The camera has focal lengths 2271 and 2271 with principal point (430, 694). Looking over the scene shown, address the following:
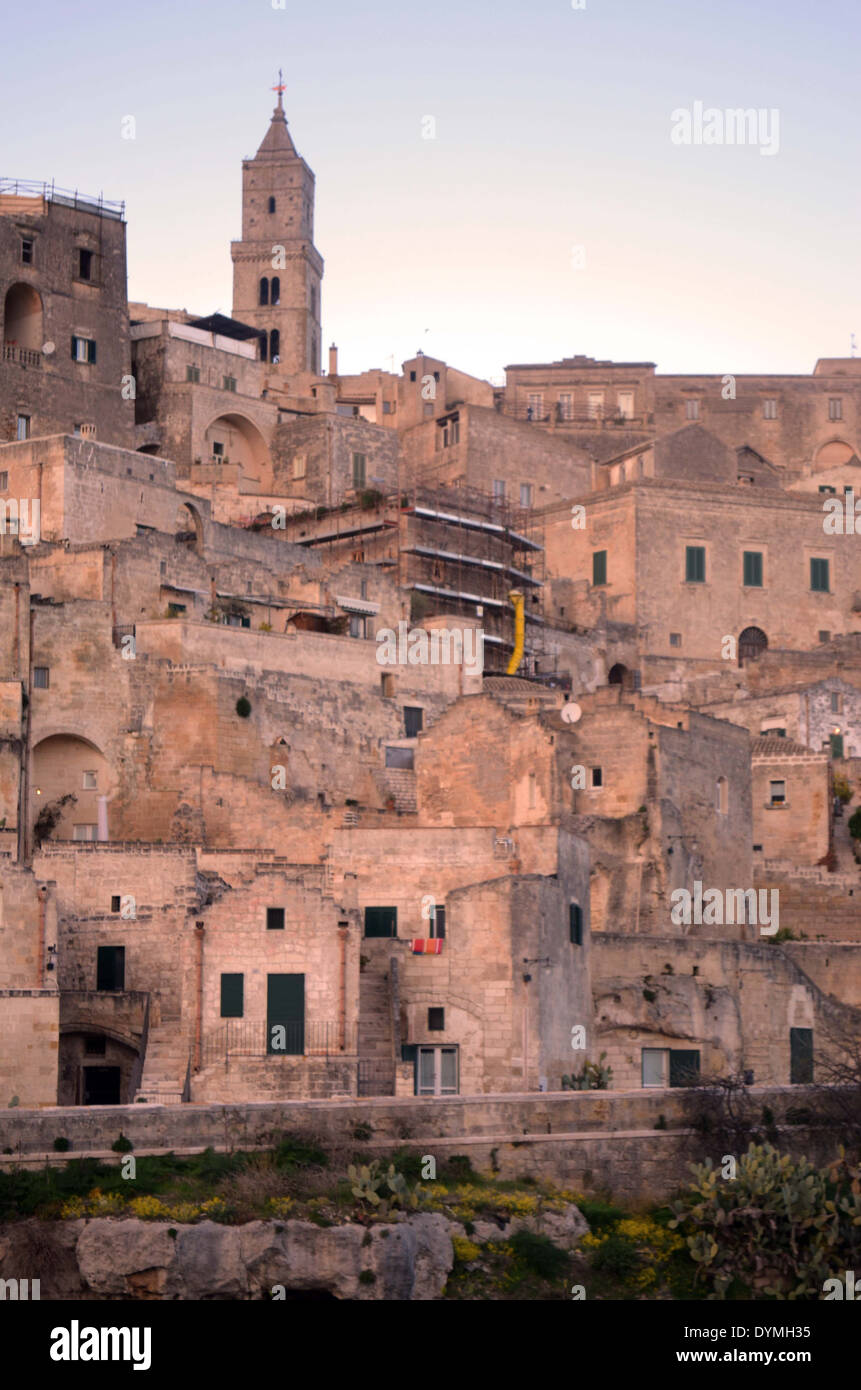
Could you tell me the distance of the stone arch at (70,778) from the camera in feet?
150

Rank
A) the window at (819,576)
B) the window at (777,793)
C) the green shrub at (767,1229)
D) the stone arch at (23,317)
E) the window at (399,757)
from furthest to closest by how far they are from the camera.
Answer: the window at (819,576)
the stone arch at (23,317)
the window at (777,793)
the window at (399,757)
the green shrub at (767,1229)

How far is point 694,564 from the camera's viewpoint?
2539 inches

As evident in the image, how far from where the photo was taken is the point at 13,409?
192ft

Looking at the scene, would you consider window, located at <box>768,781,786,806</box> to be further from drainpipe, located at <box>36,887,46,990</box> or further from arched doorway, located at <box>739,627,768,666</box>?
drainpipe, located at <box>36,887,46,990</box>

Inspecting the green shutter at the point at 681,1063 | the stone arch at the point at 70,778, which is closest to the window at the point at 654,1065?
the green shutter at the point at 681,1063

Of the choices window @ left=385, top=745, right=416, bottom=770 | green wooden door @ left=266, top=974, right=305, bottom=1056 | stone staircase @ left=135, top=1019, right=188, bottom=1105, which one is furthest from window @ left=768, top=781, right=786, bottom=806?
stone staircase @ left=135, top=1019, right=188, bottom=1105

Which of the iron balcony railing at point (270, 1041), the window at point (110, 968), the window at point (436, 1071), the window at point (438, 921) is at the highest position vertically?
the window at point (438, 921)

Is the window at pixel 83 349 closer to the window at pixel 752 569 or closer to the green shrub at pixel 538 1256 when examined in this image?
the window at pixel 752 569

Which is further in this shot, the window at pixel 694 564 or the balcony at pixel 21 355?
the window at pixel 694 564

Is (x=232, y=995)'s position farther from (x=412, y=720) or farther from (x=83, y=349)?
(x=83, y=349)

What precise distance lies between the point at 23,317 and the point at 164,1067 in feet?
100

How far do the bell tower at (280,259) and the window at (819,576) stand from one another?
25424 millimetres
